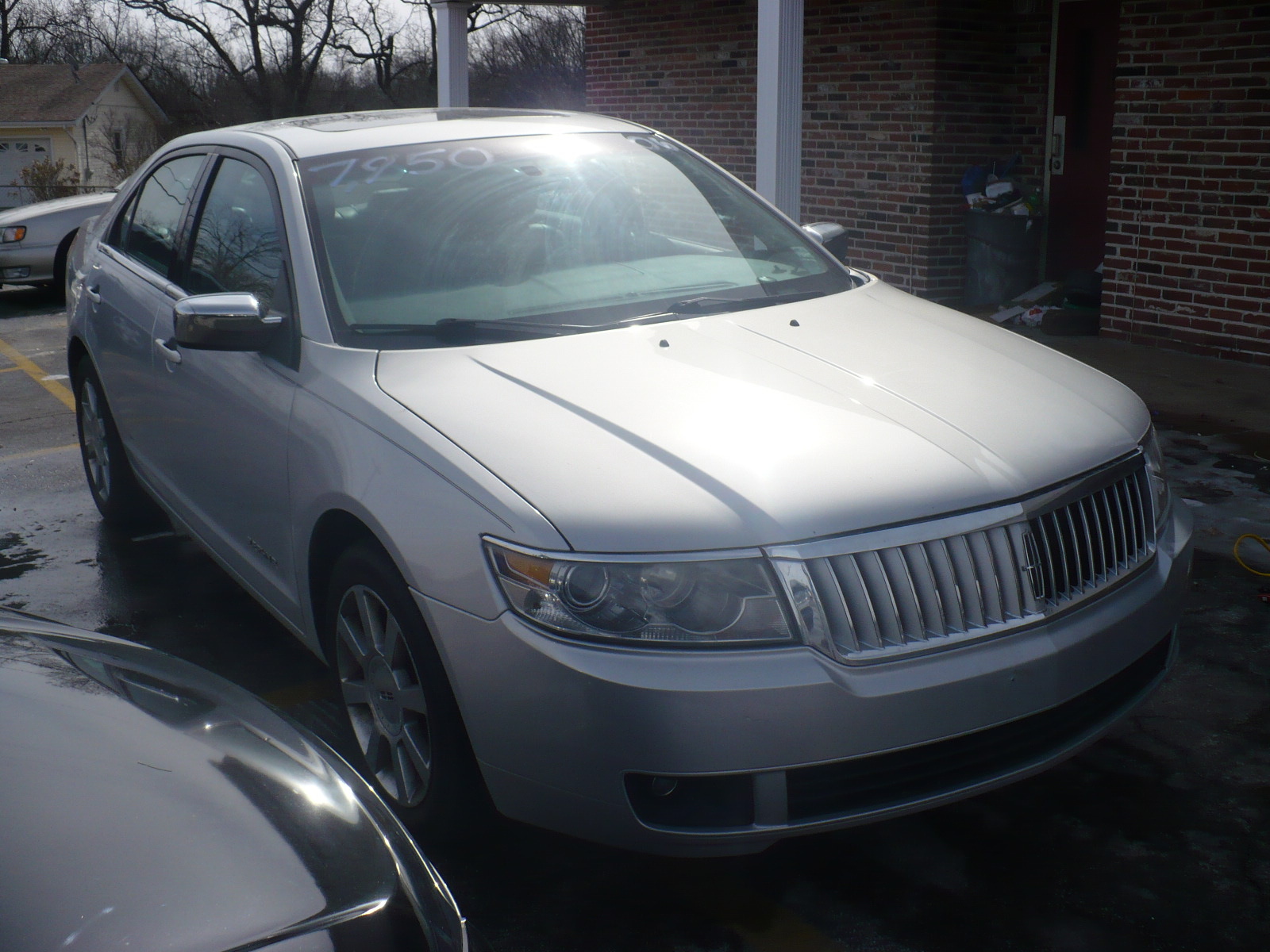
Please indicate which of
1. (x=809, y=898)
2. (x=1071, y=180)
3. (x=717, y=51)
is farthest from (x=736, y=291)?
(x=717, y=51)

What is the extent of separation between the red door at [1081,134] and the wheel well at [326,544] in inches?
314

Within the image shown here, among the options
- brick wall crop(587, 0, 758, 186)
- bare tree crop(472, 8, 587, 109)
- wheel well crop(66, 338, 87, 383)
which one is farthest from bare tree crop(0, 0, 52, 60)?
wheel well crop(66, 338, 87, 383)

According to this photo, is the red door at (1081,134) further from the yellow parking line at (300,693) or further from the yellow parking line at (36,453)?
the yellow parking line at (300,693)

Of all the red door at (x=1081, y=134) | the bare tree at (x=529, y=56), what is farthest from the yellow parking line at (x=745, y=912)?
the bare tree at (x=529, y=56)

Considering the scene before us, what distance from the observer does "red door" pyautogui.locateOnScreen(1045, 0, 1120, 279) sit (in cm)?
970

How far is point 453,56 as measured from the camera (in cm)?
1240

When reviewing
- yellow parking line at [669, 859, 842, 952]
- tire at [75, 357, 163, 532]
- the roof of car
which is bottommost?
yellow parking line at [669, 859, 842, 952]

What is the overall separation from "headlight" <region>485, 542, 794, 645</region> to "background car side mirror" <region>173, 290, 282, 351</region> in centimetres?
125

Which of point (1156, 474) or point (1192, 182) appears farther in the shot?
point (1192, 182)

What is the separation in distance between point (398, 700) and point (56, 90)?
63630 mm

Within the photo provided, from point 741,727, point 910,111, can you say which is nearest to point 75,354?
point 741,727

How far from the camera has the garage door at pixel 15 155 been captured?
5844 cm

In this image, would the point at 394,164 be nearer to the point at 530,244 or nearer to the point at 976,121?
the point at 530,244

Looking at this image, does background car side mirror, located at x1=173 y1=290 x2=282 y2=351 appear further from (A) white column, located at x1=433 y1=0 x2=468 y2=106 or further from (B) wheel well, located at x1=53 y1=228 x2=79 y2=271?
(B) wheel well, located at x1=53 y1=228 x2=79 y2=271
